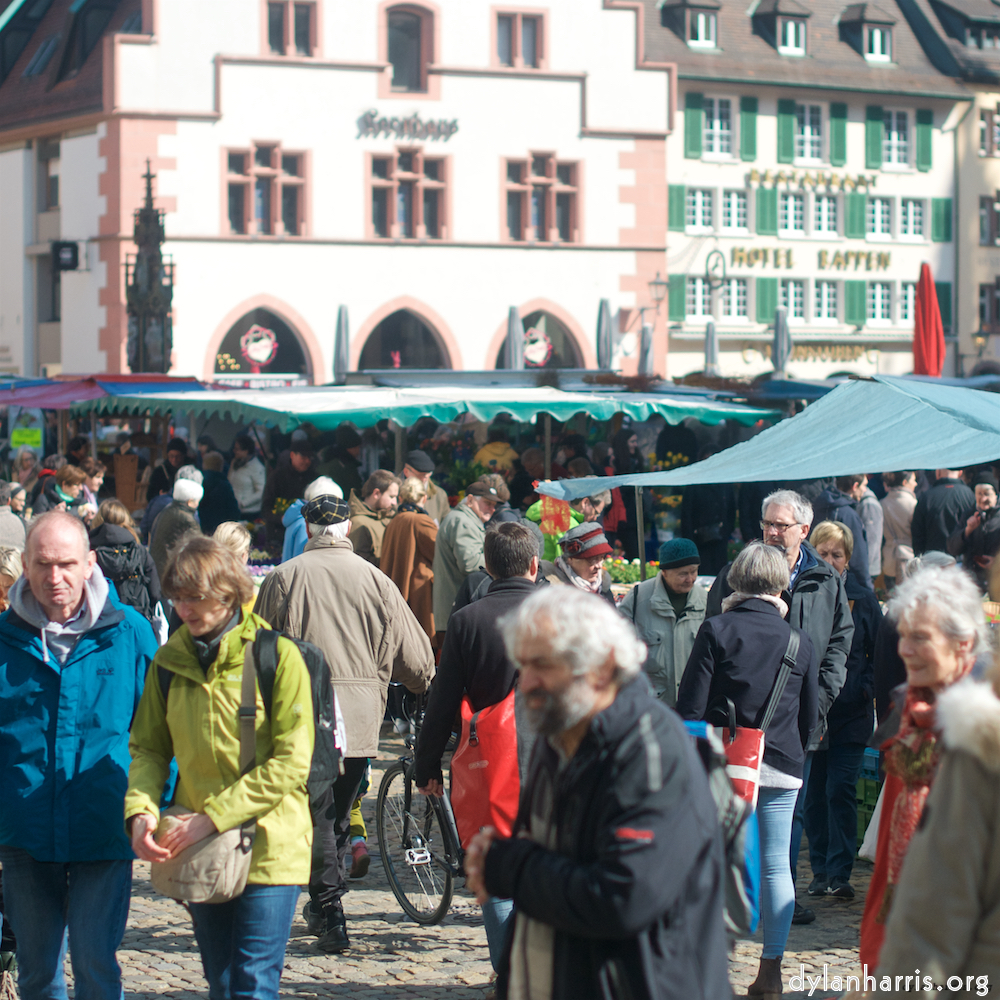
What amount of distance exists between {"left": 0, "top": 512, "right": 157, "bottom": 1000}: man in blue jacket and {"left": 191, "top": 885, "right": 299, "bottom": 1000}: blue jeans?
0.31 metres

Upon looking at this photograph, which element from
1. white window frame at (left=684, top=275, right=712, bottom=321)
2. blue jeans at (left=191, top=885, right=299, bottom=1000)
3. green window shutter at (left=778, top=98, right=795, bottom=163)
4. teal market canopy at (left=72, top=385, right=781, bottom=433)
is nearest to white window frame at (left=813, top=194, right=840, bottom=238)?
green window shutter at (left=778, top=98, right=795, bottom=163)

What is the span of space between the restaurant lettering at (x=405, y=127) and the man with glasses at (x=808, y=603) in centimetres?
2989

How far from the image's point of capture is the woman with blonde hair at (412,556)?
32.8 ft

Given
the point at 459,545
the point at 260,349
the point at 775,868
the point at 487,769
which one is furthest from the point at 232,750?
the point at 260,349

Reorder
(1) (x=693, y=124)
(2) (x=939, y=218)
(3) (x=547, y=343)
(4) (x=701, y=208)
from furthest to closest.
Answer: (2) (x=939, y=218) → (4) (x=701, y=208) → (1) (x=693, y=124) → (3) (x=547, y=343)

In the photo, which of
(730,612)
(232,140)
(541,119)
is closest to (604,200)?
(541,119)

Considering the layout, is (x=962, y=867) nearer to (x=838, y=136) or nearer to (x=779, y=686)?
(x=779, y=686)

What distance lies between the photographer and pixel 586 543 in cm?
694

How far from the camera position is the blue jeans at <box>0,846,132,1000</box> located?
4.12 m

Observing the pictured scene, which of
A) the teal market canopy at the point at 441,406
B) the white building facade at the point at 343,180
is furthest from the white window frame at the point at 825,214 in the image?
the teal market canopy at the point at 441,406

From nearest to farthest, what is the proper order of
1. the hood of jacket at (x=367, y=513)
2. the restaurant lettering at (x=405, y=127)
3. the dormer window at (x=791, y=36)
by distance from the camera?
1. the hood of jacket at (x=367, y=513)
2. the restaurant lettering at (x=405, y=127)
3. the dormer window at (x=791, y=36)

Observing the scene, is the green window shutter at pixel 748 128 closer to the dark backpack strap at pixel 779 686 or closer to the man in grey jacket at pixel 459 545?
the man in grey jacket at pixel 459 545

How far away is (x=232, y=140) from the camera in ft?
111

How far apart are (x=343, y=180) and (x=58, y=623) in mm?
31584
